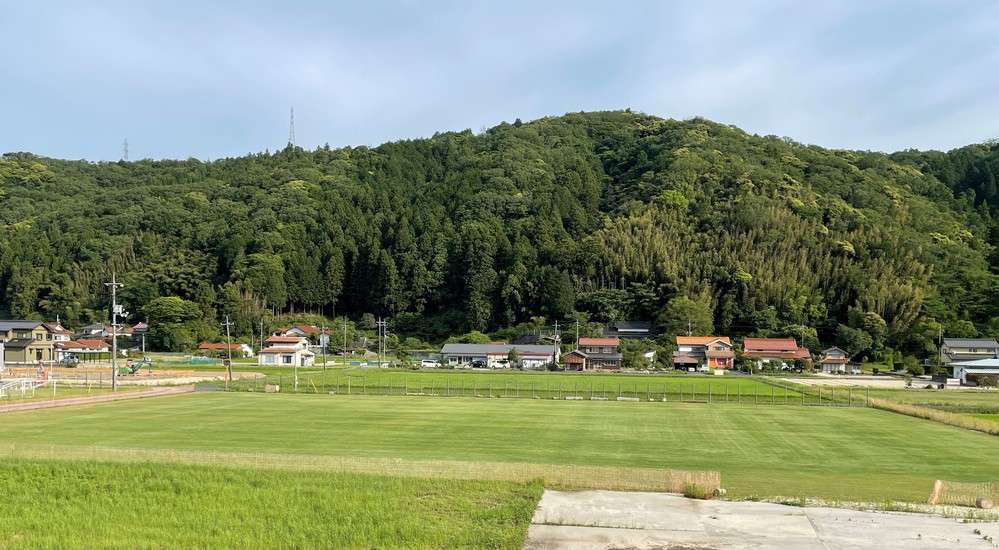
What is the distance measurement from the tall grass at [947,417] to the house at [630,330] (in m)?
46.9

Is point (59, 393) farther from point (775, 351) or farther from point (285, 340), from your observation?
point (775, 351)

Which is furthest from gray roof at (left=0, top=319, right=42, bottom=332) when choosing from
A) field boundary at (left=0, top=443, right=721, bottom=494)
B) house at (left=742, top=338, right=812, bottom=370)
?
house at (left=742, top=338, right=812, bottom=370)

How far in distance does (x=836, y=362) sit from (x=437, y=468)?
64.4 metres

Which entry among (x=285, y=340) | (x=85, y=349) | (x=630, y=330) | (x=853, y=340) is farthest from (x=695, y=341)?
(x=85, y=349)

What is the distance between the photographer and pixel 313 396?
3688 centimetres

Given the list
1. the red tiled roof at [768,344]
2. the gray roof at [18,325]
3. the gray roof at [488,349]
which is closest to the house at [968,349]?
the red tiled roof at [768,344]

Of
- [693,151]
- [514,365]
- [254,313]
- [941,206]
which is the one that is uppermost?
[693,151]

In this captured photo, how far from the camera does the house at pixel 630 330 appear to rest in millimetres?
81562

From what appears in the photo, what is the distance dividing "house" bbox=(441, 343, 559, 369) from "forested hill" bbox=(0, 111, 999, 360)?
47.0ft

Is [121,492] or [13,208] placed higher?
[13,208]

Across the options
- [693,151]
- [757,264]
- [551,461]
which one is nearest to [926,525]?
[551,461]

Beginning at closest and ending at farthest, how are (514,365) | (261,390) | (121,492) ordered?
(121,492)
(261,390)
(514,365)

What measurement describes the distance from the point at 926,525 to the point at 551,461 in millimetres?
8330

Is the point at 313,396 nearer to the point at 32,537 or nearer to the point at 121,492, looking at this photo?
the point at 121,492
